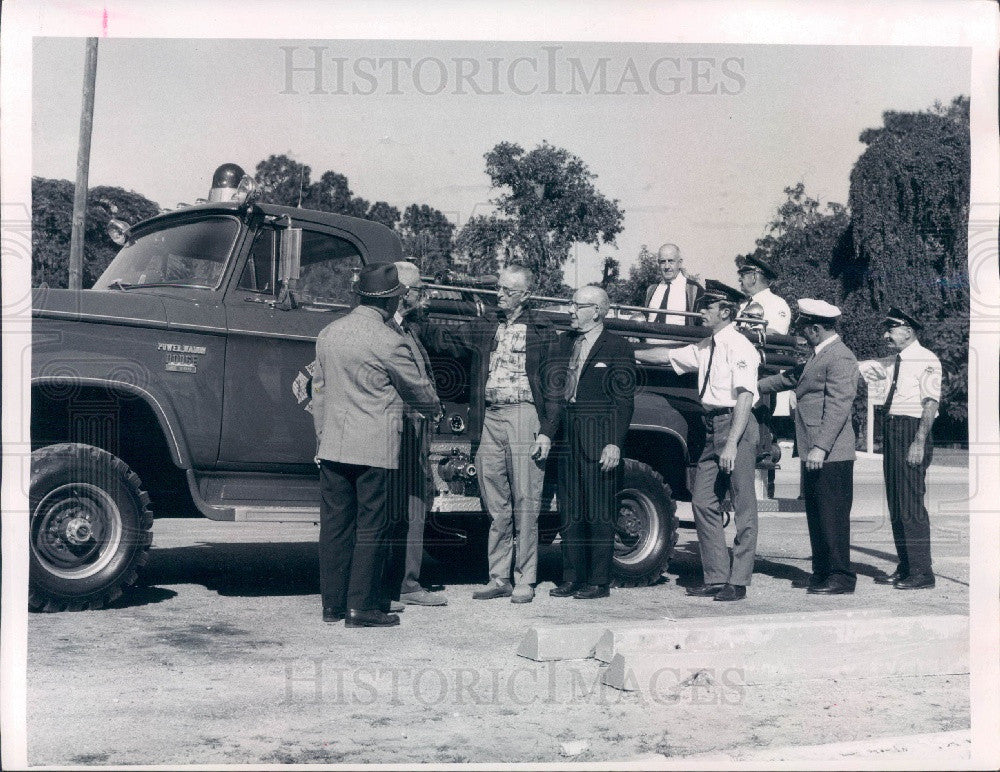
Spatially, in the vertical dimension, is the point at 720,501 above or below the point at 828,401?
below

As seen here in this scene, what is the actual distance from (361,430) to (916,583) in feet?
13.5

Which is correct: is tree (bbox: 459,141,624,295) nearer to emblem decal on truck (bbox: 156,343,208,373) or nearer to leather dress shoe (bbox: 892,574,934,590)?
emblem decal on truck (bbox: 156,343,208,373)

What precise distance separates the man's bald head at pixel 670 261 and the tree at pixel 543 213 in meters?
0.53

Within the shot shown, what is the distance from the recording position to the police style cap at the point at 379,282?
6.59m

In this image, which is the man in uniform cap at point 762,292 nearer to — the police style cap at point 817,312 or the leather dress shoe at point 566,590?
the police style cap at point 817,312

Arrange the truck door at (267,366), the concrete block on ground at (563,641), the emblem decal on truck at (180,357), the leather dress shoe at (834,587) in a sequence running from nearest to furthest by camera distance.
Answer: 1. the concrete block on ground at (563,641)
2. the emblem decal on truck at (180,357)
3. the truck door at (267,366)
4. the leather dress shoe at (834,587)

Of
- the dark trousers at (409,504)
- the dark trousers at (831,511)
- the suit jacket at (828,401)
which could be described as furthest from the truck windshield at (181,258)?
the dark trousers at (831,511)

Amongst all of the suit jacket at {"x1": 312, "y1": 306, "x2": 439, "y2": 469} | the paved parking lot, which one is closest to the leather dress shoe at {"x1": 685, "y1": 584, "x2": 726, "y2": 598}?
the paved parking lot

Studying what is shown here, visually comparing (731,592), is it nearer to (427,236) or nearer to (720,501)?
(720,501)

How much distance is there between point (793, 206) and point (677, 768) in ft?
39.8

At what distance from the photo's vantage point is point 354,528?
21.9ft

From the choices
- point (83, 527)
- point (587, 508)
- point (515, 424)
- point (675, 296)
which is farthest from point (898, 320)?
point (83, 527)

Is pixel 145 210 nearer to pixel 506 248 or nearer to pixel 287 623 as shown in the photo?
pixel 287 623

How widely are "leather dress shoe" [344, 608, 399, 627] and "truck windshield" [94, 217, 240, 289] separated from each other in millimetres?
2191
